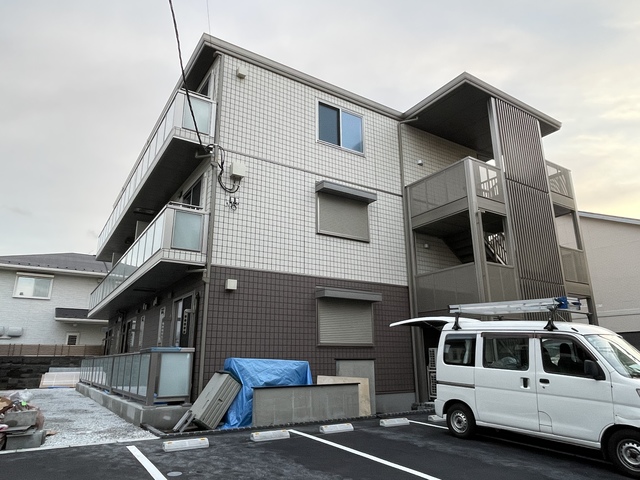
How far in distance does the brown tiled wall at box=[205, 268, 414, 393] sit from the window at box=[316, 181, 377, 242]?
1501 mm

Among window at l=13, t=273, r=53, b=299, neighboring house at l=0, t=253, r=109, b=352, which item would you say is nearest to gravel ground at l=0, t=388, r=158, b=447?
neighboring house at l=0, t=253, r=109, b=352

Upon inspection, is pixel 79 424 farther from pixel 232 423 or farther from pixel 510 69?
pixel 510 69

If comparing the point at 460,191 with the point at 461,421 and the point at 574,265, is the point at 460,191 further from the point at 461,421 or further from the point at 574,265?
the point at 461,421

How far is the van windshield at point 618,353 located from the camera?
5.20m

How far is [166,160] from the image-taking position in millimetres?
10867

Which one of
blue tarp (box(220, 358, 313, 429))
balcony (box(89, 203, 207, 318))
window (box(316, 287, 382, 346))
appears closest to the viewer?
blue tarp (box(220, 358, 313, 429))

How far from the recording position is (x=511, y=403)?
6023 millimetres

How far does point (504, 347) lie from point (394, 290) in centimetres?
586

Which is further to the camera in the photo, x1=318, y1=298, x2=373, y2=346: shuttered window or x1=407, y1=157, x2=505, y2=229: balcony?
x1=407, y1=157, x2=505, y2=229: balcony

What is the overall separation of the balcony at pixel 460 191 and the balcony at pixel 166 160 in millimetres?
6745

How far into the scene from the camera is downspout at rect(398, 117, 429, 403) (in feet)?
38.2

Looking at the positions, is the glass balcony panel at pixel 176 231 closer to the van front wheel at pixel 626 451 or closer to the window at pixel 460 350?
the window at pixel 460 350

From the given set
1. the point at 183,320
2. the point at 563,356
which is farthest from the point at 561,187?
the point at 183,320

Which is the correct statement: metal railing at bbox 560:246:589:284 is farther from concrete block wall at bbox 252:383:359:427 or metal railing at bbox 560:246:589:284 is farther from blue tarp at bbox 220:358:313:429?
blue tarp at bbox 220:358:313:429
